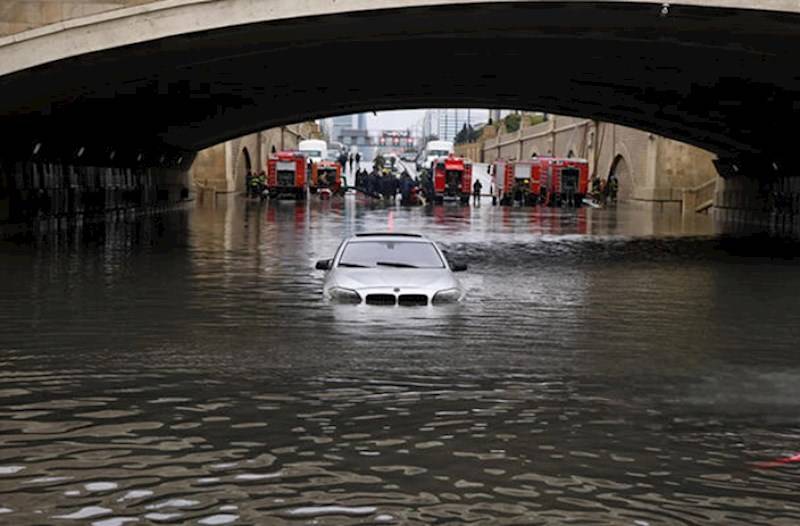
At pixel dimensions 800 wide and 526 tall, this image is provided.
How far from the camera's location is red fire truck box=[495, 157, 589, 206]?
231 feet

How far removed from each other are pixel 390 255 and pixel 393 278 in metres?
1.09

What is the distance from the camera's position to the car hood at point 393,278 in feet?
52.3

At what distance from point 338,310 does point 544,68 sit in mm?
19438

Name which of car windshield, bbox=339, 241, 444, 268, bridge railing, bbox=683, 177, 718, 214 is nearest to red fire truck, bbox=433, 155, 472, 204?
bridge railing, bbox=683, 177, 718, 214

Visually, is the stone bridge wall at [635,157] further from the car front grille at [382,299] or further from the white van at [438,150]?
the car front grille at [382,299]

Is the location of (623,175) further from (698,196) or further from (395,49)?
(395,49)

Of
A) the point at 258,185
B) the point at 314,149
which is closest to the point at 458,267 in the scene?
the point at 258,185

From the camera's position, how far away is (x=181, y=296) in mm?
18281

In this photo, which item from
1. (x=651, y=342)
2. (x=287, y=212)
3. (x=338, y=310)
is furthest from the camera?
(x=287, y=212)

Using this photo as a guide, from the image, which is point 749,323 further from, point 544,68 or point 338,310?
point 544,68

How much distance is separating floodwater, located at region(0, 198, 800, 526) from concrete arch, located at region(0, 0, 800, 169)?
4903mm

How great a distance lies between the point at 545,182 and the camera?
7225cm

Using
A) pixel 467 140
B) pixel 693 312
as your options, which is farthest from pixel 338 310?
pixel 467 140

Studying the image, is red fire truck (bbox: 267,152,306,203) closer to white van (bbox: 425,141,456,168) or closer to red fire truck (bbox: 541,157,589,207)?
red fire truck (bbox: 541,157,589,207)
